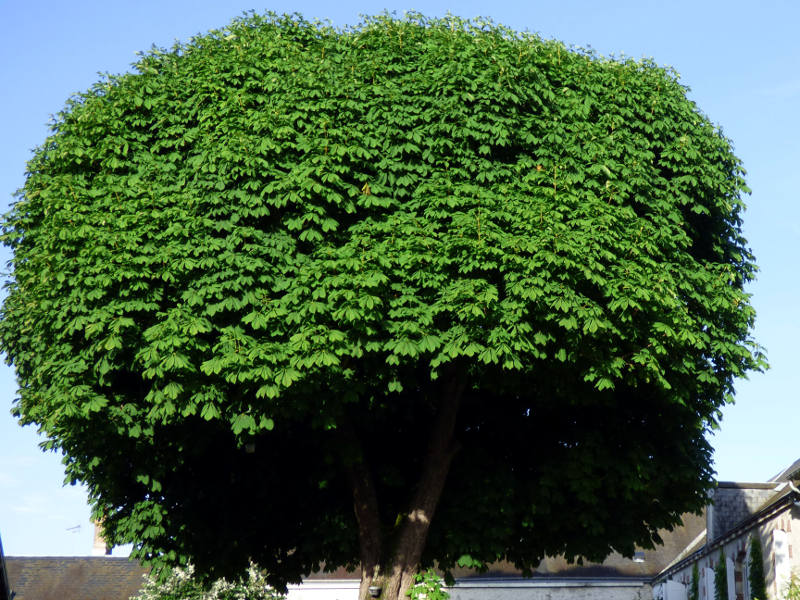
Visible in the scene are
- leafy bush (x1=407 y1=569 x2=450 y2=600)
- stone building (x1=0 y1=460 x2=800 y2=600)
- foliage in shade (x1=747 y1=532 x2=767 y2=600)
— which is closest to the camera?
leafy bush (x1=407 y1=569 x2=450 y2=600)

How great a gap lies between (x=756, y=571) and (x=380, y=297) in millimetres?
14449

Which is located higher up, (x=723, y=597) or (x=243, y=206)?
(x=243, y=206)

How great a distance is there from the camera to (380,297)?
16578mm

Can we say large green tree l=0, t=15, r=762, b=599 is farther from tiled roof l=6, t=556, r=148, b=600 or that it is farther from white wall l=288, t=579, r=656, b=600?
tiled roof l=6, t=556, r=148, b=600

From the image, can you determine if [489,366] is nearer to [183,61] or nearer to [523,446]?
[523,446]

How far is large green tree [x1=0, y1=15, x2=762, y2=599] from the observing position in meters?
16.5

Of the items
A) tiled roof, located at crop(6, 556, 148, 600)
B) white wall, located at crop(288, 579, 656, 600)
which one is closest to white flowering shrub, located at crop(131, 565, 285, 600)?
white wall, located at crop(288, 579, 656, 600)

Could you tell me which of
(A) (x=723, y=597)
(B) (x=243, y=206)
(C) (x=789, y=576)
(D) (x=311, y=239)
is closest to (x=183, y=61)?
(B) (x=243, y=206)

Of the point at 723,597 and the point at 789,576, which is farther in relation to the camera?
the point at 723,597

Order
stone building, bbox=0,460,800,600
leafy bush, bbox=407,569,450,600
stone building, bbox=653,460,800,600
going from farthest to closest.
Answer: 1. stone building, bbox=0,460,800,600
2. stone building, bbox=653,460,800,600
3. leafy bush, bbox=407,569,450,600

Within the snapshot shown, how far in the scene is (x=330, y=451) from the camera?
18.9 metres

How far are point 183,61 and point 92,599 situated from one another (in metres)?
39.2

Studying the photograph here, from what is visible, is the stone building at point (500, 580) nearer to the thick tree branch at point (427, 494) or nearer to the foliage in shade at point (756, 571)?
the foliage in shade at point (756, 571)

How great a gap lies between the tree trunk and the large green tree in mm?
87
